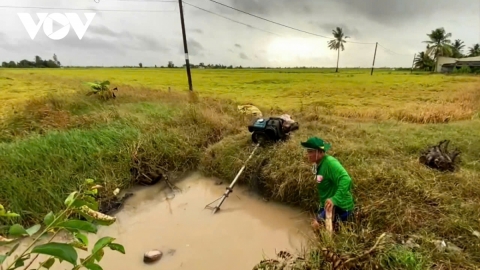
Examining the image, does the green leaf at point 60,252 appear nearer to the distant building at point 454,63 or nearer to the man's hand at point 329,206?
the man's hand at point 329,206

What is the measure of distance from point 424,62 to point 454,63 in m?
6.46

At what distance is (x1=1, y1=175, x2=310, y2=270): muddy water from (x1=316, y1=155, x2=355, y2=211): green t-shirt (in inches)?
30.1

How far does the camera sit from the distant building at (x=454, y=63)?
1086 inches

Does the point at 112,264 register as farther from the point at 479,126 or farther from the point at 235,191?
the point at 479,126

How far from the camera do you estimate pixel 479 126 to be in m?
6.10

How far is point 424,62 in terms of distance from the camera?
36.0 metres

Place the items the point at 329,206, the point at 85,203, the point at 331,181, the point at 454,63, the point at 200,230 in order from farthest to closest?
the point at 454,63
the point at 200,230
the point at 331,181
the point at 329,206
the point at 85,203

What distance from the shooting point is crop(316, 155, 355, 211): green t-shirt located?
9.87 feet

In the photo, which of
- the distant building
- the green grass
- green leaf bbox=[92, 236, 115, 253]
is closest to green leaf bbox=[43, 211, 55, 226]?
green leaf bbox=[92, 236, 115, 253]

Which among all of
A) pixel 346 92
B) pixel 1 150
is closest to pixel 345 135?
pixel 1 150

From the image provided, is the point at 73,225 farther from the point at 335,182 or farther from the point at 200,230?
the point at 200,230

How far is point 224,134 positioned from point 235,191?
1.92m

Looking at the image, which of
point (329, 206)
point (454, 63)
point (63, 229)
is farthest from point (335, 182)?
point (454, 63)

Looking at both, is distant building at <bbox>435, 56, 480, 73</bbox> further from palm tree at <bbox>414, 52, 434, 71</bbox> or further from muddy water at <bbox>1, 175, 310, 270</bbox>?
muddy water at <bbox>1, 175, 310, 270</bbox>
